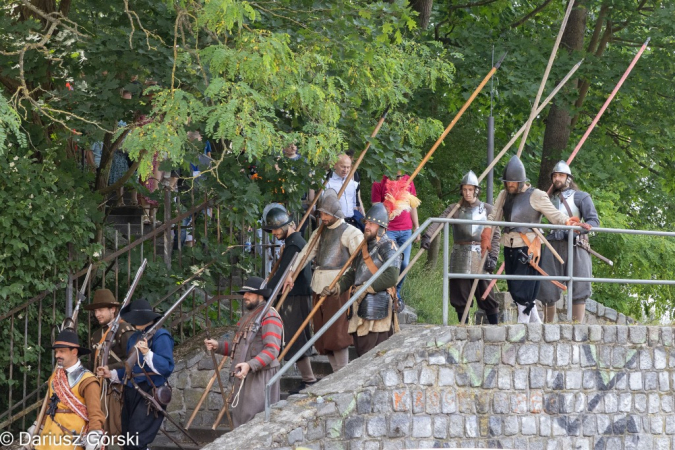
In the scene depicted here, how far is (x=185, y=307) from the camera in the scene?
12.5 meters

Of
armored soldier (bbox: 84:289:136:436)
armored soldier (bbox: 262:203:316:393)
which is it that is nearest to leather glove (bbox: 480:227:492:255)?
armored soldier (bbox: 262:203:316:393)

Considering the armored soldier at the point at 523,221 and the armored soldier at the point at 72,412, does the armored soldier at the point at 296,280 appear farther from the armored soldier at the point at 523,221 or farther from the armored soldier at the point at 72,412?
the armored soldier at the point at 72,412

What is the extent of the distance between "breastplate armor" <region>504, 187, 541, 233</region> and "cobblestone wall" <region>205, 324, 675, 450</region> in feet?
3.41

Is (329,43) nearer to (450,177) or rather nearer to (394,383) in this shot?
(394,383)

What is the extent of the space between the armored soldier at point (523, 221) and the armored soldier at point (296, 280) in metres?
1.69

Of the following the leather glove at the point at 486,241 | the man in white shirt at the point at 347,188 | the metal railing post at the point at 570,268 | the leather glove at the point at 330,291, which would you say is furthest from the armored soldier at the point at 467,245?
the man in white shirt at the point at 347,188

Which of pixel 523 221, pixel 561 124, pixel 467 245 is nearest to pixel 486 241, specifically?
pixel 467 245

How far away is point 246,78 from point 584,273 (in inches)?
148

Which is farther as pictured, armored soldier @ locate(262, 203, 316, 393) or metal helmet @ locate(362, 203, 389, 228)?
armored soldier @ locate(262, 203, 316, 393)

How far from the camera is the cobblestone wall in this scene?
9148mm

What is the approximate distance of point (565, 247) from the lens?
1124cm

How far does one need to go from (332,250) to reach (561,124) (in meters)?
8.79

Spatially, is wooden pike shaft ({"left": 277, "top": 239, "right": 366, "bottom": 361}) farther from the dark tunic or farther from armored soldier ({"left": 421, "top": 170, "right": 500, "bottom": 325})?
armored soldier ({"left": 421, "top": 170, "right": 500, "bottom": 325})

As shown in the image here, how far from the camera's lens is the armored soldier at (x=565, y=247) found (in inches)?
434
